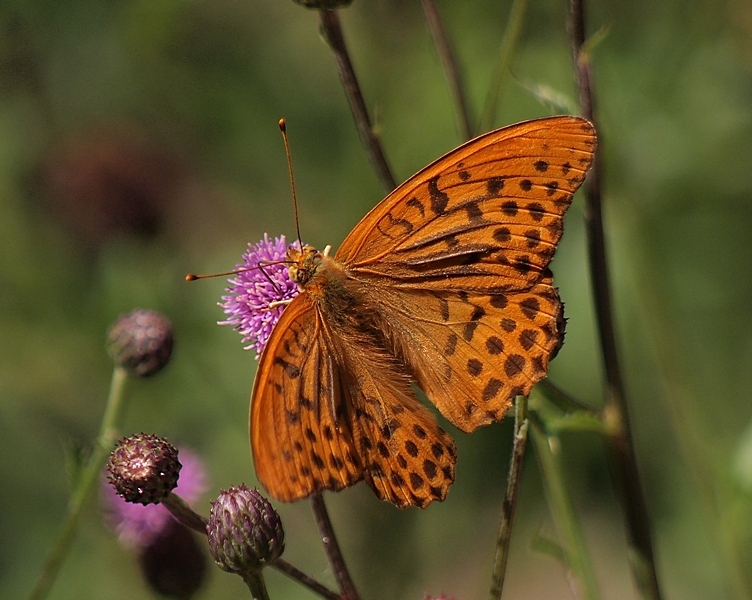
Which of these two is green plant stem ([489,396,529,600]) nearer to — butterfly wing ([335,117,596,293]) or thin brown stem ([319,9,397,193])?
butterfly wing ([335,117,596,293])

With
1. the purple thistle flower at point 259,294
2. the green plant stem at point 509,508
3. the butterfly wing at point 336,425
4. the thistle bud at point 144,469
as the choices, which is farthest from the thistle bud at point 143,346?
the green plant stem at point 509,508

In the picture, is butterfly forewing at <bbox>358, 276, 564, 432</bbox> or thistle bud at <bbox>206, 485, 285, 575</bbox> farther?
thistle bud at <bbox>206, 485, 285, 575</bbox>

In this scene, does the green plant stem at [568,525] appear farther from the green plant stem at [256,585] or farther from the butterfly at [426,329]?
the green plant stem at [256,585]

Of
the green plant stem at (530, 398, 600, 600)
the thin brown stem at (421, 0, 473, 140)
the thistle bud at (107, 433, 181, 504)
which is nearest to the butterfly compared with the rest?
the green plant stem at (530, 398, 600, 600)

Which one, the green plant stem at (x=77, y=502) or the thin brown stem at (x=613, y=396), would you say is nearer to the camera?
the thin brown stem at (x=613, y=396)

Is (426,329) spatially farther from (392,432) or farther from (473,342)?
(392,432)
